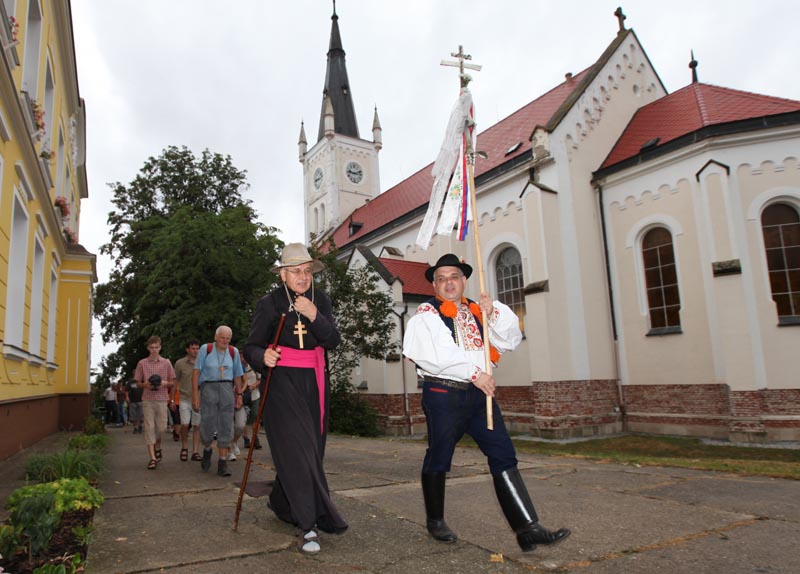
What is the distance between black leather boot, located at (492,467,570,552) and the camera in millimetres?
3477

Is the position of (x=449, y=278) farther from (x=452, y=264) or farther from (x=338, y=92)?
(x=338, y=92)

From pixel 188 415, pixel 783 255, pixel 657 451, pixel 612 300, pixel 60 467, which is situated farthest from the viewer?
pixel 612 300

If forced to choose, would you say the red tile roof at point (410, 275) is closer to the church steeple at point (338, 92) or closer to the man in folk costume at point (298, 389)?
the man in folk costume at point (298, 389)

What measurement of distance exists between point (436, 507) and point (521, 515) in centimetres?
60

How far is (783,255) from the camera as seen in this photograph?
13.5 meters

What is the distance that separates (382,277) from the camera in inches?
743

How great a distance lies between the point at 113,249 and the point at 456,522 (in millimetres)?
25641

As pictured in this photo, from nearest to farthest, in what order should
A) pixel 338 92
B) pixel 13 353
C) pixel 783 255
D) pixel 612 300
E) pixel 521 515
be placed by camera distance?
pixel 521 515
pixel 13 353
pixel 783 255
pixel 612 300
pixel 338 92

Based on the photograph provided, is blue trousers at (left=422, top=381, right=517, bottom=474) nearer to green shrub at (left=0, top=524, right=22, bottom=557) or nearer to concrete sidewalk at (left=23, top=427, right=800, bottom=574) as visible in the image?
concrete sidewalk at (left=23, top=427, right=800, bottom=574)

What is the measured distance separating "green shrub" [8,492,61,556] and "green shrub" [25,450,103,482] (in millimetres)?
2392

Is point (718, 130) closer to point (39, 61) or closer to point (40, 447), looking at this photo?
point (39, 61)

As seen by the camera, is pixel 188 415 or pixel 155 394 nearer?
pixel 155 394

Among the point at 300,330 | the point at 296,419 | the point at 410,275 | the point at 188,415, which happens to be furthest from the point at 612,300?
the point at 296,419

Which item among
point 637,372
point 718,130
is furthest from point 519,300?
point 718,130
